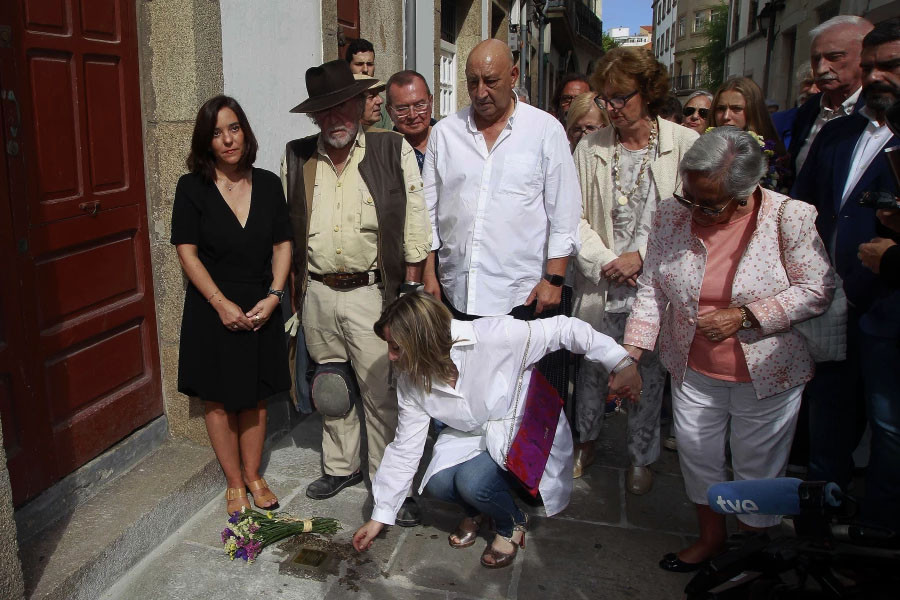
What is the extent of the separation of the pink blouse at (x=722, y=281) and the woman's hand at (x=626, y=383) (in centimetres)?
30

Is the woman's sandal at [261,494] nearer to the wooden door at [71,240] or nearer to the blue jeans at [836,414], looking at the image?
the wooden door at [71,240]

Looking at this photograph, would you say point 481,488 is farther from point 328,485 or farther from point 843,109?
point 843,109

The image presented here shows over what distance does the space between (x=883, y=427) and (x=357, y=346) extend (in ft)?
7.26

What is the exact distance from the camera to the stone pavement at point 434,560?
3018 millimetres

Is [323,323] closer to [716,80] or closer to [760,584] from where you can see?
[760,584]

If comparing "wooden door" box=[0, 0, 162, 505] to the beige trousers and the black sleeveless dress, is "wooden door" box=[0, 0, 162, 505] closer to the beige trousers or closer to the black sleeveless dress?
the black sleeveless dress

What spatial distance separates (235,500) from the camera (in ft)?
11.8

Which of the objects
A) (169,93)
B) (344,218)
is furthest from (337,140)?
(169,93)

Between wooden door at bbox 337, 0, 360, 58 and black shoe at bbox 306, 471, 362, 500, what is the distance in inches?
129

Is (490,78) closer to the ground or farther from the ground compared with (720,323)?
farther from the ground

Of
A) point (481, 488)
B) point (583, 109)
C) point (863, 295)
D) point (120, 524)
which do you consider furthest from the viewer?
point (583, 109)

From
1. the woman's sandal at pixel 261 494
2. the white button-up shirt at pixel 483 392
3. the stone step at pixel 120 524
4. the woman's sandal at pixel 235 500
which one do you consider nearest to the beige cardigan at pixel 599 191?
the white button-up shirt at pixel 483 392

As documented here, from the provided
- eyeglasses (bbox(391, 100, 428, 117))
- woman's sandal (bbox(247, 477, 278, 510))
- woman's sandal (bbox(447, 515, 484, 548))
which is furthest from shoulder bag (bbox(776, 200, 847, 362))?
woman's sandal (bbox(247, 477, 278, 510))

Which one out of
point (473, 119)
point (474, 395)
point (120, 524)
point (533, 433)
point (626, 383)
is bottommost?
point (120, 524)
